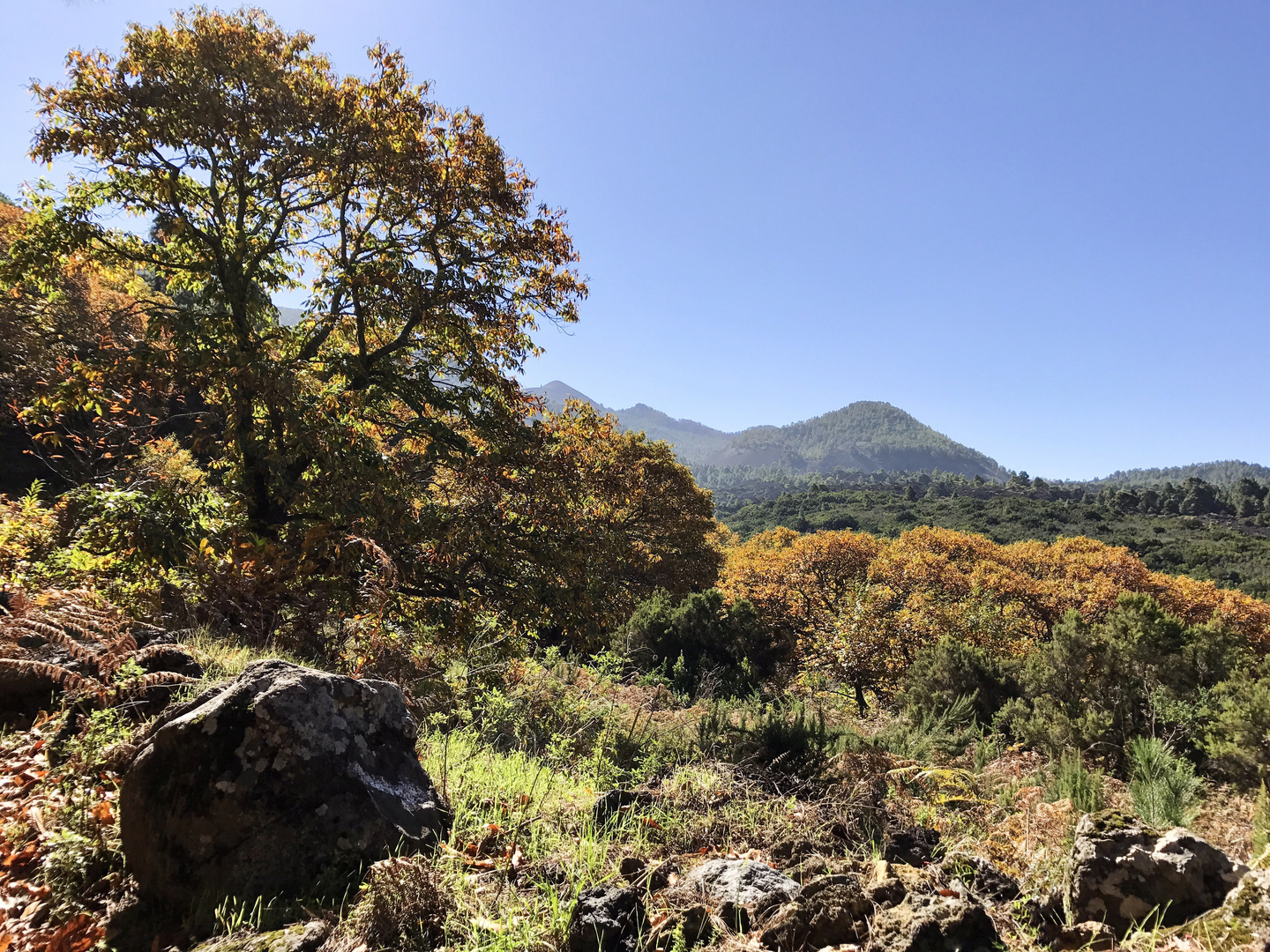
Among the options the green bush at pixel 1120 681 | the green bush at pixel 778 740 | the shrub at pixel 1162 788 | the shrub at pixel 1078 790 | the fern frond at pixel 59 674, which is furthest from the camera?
the green bush at pixel 1120 681

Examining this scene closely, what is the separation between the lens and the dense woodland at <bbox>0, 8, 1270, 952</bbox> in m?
2.43

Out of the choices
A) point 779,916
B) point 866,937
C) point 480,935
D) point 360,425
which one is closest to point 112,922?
point 480,935

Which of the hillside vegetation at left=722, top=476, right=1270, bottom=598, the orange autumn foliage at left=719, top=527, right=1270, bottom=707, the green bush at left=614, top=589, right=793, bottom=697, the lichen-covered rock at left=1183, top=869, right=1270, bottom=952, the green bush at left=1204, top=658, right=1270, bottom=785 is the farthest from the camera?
the hillside vegetation at left=722, top=476, right=1270, bottom=598

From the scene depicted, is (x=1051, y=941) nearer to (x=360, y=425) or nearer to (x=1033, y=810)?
(x=1033, y=810)

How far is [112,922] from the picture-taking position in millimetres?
2066

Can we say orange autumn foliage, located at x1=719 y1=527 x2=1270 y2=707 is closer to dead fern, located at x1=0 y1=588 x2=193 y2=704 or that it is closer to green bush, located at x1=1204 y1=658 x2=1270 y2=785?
green bush, located at x1=1204 y1=658 x2=1270 y2=785

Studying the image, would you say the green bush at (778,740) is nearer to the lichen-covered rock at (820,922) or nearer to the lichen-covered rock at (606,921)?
the lichen-covered rock at (820,922)

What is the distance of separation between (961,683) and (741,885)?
791 centimetres

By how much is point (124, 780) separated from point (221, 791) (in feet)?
1.40

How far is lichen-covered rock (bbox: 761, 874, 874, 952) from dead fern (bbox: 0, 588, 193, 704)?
3.59 metres

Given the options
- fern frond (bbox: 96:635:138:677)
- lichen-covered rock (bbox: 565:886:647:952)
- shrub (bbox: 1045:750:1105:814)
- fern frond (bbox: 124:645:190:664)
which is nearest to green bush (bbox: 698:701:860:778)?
shrub (bbox: 1045:750:1105:814)

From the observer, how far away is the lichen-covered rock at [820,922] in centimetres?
200

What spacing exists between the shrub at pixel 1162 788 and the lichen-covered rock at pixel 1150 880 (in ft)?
4.56

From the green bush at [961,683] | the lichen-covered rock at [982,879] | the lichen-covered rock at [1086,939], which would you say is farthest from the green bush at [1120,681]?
the lichen-covered rock at [1086,939]
